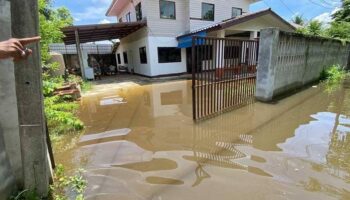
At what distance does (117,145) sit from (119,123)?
55.7 inches

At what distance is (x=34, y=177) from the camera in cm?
226

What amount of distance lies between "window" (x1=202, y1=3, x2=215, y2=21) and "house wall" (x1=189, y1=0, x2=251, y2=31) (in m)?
0.21

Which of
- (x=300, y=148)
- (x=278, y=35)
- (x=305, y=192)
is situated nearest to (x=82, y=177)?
(x=305, y=192)

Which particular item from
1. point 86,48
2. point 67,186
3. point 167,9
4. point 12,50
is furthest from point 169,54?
point 12,50

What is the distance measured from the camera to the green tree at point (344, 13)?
679 inches

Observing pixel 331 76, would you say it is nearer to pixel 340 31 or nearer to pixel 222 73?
pixel 340 31

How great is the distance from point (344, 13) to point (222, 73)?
18966 millimetres

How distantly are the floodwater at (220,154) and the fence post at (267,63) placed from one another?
605 mm

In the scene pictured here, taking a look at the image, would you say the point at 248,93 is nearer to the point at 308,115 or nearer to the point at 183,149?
the point at 308,115

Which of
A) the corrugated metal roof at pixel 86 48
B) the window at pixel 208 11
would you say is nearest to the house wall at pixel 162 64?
Answer: the window at pixel 208 11

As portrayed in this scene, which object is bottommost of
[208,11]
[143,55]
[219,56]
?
[219,56]

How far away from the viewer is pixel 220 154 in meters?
3.63

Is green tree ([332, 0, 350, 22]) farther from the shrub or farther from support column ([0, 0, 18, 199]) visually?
support column ([0, 0, 18, 199])

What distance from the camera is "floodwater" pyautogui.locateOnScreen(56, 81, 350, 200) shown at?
267cm
